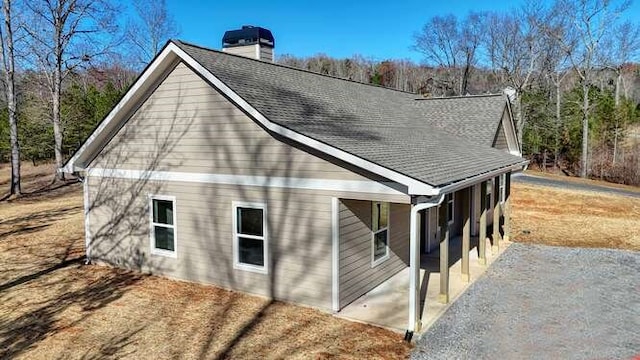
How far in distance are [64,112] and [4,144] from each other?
8.02 meters

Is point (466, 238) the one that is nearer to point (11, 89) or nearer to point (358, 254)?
point (358, 254)

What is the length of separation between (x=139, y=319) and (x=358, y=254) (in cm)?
442

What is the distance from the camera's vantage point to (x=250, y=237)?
9.62 m

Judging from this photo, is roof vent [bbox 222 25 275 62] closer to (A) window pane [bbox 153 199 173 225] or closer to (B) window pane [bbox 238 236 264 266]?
(A) window pane [bbox 153 199 173 225]

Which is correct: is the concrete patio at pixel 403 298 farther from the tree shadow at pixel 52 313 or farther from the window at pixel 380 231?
the tree shadow at pixel 52 313

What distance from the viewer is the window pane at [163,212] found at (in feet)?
36.0

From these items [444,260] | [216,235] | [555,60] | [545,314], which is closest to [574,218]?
[545,314]

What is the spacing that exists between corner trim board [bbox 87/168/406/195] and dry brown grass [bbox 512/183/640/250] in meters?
9.50

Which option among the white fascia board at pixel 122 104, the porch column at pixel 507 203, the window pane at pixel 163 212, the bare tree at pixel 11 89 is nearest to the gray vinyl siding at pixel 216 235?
the window pane at pixel 163 212

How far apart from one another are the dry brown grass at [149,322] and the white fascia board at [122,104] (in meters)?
2.83

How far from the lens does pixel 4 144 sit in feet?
114

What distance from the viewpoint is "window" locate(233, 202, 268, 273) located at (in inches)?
373

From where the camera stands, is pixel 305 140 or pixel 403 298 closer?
pixel 305 140

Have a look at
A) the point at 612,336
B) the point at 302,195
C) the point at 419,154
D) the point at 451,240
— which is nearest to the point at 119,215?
the point at 302,195
